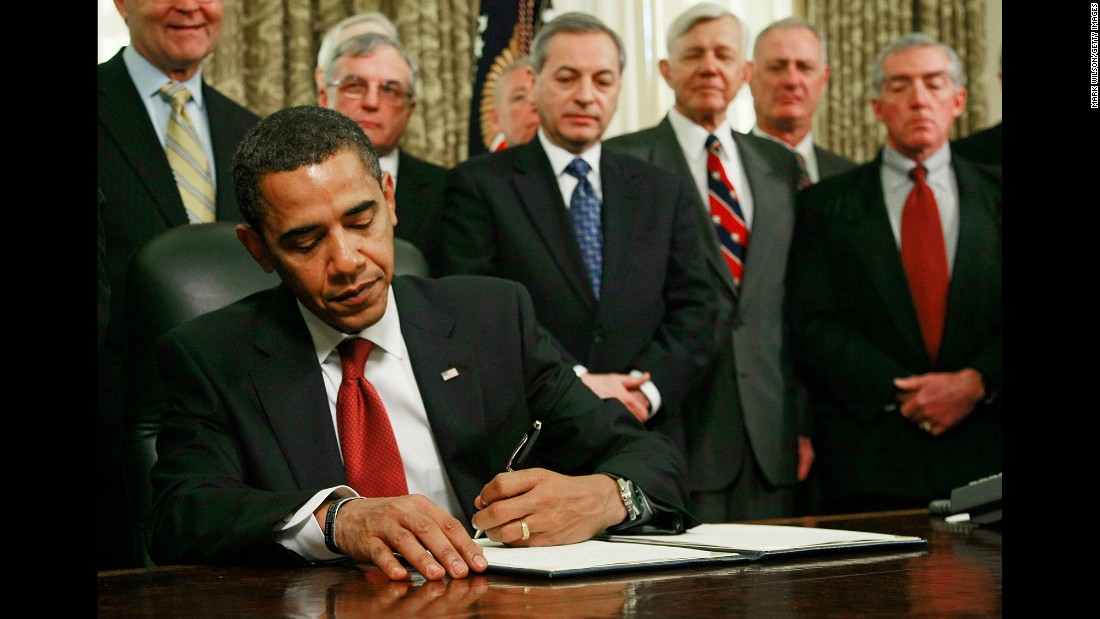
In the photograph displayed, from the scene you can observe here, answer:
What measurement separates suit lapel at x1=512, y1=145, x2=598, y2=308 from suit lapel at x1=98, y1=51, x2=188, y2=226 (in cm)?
81

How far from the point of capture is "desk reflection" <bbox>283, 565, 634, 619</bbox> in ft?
3.61

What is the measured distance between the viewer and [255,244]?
1.99 m

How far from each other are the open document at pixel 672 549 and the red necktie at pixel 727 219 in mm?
1830

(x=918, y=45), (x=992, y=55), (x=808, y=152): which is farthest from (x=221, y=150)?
(x=992, y=55)

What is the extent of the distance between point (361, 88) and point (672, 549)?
2.42 m

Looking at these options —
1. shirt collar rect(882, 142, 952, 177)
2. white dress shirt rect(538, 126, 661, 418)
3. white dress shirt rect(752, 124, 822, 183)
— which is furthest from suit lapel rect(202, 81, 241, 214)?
white dress shirt rect(752, 124, 822, 183)

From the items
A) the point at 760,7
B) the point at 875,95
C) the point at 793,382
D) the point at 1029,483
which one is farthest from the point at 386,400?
the point at 760,7

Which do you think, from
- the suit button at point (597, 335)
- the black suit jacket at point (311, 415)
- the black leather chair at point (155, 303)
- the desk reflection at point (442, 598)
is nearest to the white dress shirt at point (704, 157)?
the suit button at point (597, 335)

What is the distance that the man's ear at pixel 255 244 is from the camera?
1976 millimetres

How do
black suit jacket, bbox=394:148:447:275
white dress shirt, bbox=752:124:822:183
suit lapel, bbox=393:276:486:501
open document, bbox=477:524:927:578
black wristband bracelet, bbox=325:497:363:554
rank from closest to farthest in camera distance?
1. open document, bbox=477:524:927:578
2. black wristband bracelet, bbox=325:497:363:554
3. suit lapel, bbox=393:276:486:501
4. black suit jacket, bbox=394:148:447:275
5. white dress shirt, bbox=752:124:822:183

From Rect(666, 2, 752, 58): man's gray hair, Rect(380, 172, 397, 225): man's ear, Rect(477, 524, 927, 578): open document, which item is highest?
Rect(666, 2, 752, 58): man's gray hair

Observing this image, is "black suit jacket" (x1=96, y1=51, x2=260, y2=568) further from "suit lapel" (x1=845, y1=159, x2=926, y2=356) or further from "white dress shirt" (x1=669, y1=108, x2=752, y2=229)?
Result: "suit lapel" (x1=845, y1=159, x2=926, y2=356)

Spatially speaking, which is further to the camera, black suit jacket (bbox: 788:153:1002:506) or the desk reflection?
black suit jacket (bbox: 788:153:1002:506)

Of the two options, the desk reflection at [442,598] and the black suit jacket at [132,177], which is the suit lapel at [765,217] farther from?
the desk reflection at [442,598]
